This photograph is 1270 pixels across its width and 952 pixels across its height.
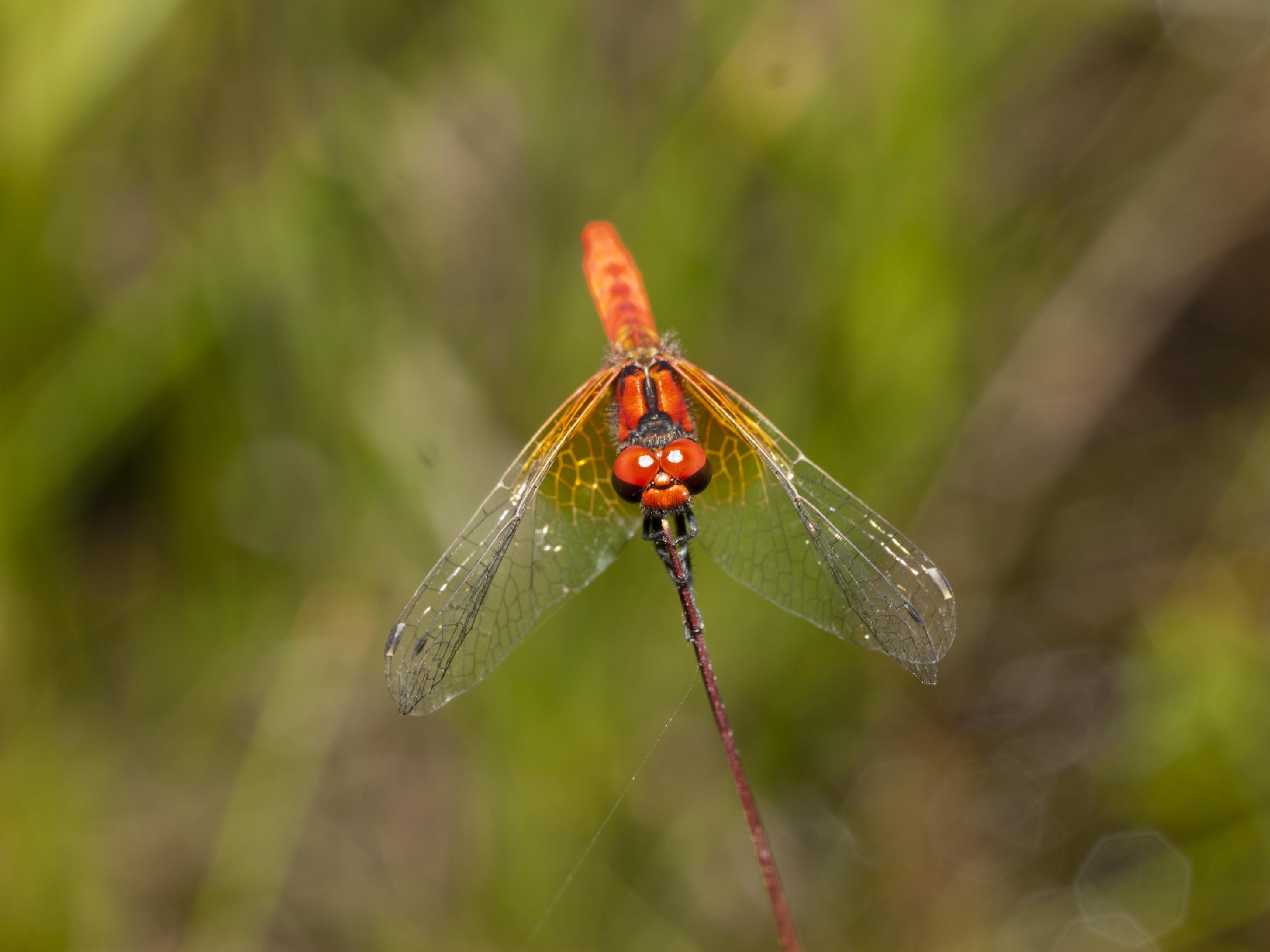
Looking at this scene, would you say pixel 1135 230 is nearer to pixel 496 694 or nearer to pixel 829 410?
pixel 829 410

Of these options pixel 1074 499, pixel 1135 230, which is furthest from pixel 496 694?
pixel 1135 230

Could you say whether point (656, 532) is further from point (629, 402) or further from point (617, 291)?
point (617, 291)

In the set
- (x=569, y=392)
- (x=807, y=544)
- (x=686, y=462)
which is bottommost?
(x=686, y=462)

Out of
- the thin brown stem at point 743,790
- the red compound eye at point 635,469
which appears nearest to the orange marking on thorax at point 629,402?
the red compound eye at point 635,469

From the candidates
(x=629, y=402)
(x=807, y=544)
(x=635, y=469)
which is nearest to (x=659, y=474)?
(x=635, y=469)

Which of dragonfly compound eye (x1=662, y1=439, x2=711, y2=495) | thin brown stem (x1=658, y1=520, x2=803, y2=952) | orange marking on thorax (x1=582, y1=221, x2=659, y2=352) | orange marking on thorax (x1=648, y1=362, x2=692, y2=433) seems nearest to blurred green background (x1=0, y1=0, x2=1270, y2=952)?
orange marking on thorax (x1=582, y1=221, x2=659, y2=352)

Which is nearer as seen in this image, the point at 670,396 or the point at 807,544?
the point at 670,396
